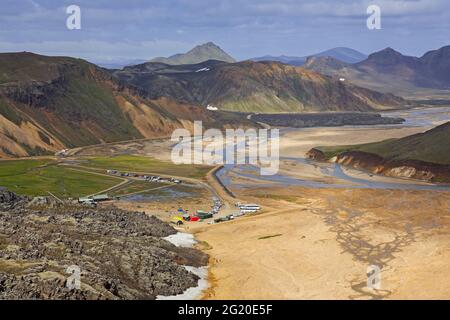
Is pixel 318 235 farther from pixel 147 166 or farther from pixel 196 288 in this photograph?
pixel 147 166

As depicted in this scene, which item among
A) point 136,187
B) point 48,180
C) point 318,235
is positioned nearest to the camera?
point 318,235

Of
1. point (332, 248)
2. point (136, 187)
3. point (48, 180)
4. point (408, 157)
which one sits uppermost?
point (408, 157)

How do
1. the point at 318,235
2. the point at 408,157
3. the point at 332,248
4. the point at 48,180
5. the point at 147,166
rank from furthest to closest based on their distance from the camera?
1. the point at 147,166
2. the point at 408,157
3. the point at 48,180
4. the point at 318,235
5. the point at 332,248

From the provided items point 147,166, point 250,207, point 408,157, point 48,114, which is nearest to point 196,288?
point 250,207

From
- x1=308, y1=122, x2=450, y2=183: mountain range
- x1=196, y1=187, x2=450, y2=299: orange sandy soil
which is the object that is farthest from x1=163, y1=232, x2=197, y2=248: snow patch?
x1=308, y1=122, x2=450, y2=183: mountain range

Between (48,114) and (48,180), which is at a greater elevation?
(48,114)

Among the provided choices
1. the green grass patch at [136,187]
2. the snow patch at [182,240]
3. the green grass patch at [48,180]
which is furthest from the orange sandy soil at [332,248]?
the green grass patch at [48,180]

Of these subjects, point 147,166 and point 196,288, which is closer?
point 196,288
